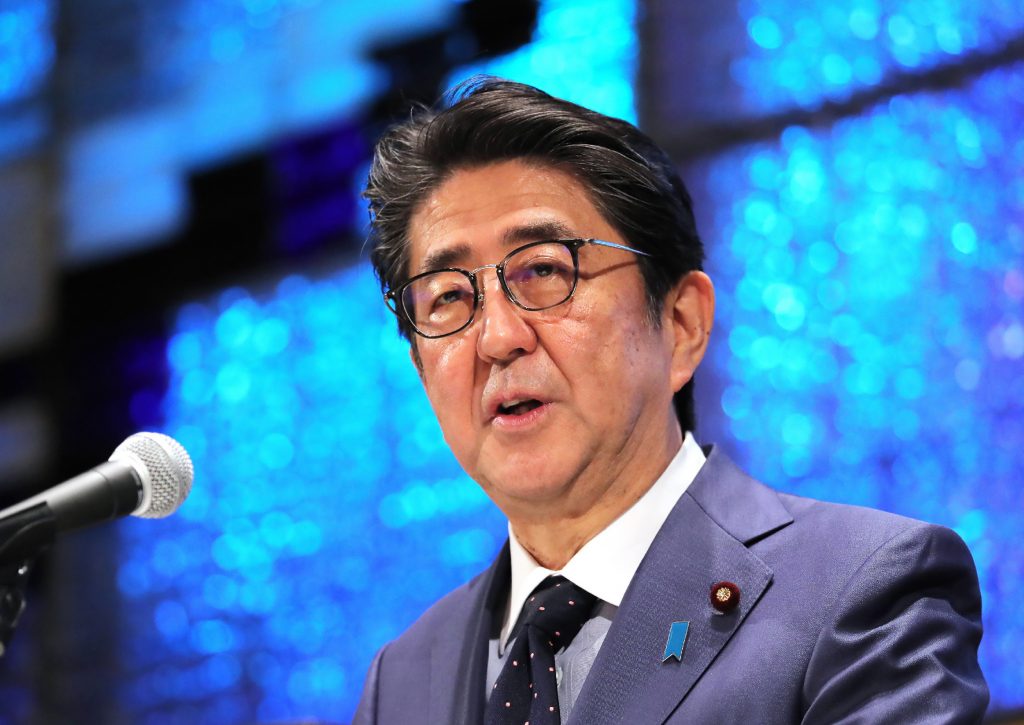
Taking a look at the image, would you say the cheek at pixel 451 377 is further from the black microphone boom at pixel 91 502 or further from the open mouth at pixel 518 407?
the black microphone boom at pixel 91 502

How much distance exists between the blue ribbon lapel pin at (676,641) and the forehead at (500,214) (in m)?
0.55

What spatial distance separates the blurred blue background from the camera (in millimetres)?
2611

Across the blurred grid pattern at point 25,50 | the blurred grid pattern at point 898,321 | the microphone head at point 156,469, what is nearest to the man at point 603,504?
the microphone head at point 156,469

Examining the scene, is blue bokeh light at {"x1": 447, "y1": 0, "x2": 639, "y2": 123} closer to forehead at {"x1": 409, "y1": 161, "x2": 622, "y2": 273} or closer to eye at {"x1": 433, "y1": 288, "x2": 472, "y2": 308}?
forehead at {"x1": 409, "y1": 161, "x2": 622, "y2": 273}

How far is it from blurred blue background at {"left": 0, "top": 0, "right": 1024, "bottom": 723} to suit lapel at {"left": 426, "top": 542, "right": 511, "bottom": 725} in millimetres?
1013

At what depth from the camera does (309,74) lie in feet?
12.0

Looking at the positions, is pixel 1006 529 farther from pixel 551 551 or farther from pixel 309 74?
pixel 309 74

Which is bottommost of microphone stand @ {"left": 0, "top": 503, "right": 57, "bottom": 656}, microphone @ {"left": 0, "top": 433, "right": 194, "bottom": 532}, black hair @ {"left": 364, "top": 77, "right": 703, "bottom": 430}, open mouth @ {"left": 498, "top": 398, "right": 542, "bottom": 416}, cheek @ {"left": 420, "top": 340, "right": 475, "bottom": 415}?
microphone stand @ {"left": 0, "top": 503, "right": 57, "bottom": 656}

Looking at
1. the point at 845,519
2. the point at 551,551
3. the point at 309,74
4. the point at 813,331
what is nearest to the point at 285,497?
the point at 309,74

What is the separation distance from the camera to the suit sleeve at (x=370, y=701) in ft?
6.11

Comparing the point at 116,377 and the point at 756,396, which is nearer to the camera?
the point at 756,396

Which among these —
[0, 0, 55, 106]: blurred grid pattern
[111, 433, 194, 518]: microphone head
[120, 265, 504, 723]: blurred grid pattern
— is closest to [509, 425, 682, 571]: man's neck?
[111, 433, 194, 518]: microphone head

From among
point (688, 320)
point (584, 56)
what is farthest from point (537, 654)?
point (584, 56)

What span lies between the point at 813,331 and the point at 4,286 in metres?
2.60
